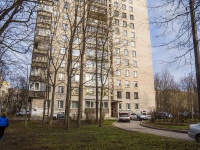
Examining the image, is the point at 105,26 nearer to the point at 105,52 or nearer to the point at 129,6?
the point at 105,52

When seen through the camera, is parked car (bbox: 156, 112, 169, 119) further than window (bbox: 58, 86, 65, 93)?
No

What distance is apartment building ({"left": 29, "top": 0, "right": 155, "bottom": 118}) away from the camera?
69.3 feet

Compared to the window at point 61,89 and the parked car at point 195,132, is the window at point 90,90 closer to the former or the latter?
the window at point 61,89

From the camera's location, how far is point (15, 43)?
36.3 ft

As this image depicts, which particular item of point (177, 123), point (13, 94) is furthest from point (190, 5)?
point (13, 94)

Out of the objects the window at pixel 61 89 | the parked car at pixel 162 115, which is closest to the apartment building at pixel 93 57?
the window at pixel 61 89

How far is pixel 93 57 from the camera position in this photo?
25734 millimetres

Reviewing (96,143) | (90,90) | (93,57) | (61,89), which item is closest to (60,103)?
(61,89)

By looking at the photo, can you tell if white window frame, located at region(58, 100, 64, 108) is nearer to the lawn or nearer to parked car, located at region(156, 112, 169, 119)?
parked car, located at region(156, 112, 169, 119)

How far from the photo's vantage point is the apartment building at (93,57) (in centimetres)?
2111

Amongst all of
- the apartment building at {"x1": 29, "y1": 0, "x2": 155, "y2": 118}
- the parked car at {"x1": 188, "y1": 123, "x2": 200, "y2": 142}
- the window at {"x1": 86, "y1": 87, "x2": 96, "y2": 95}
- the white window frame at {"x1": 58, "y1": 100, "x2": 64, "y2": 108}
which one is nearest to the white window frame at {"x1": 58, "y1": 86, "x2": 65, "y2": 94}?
the apartment building at {"x1": 29, "y1": 0, "x2": 155, "y2": 118}

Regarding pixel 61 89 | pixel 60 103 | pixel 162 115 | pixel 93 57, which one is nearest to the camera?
pixel 93 57

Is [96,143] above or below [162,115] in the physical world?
below

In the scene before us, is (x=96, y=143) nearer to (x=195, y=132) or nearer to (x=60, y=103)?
(x=195, y=132)
